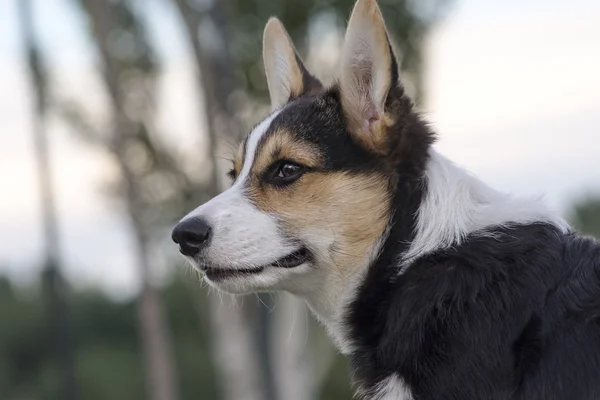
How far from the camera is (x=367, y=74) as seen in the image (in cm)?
489

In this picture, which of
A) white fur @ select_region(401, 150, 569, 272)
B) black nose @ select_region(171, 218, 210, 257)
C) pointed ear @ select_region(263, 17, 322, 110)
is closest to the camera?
white fur @ select_region(401, 150, 569, 272)

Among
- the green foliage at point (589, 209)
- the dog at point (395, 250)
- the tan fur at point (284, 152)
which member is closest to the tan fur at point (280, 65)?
the dog at point (395, 250)

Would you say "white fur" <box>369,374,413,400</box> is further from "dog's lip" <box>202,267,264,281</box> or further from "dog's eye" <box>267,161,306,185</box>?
"dog's eye" <box>267,161,306,185</box>

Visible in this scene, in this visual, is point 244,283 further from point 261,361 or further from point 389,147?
point 261,361

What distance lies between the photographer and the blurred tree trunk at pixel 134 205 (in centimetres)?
1558

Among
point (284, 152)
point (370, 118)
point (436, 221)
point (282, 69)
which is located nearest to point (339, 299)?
point (436, 221)

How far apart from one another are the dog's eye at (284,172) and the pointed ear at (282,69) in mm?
714

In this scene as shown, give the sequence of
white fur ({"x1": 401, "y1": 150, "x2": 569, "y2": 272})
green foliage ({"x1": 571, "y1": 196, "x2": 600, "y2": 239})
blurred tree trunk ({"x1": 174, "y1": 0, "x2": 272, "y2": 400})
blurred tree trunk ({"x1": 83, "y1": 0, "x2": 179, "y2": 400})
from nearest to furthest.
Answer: white fur ({"x1": 401, "y1": 150, "x2": 569, "y2": 272}) < blurred tree trunk ({"x1": 83, "y1": 0, "x2": 179, "y2": 400}) < blurred tree trunk ({"x1": 174, "y1": 0, "x2": 272, "y2": 400}) < green foliage ({"x1": 571, "y1": 196, "x2": 600, "y2": 239})

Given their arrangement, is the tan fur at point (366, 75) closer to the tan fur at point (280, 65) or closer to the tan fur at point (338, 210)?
the tan fur at point (338, 210)

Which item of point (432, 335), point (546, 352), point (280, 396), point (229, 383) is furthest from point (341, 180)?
point (280, 396)

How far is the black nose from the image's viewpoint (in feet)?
15.2

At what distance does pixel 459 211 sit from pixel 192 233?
1.25m

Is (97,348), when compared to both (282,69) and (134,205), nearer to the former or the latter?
(134,205)

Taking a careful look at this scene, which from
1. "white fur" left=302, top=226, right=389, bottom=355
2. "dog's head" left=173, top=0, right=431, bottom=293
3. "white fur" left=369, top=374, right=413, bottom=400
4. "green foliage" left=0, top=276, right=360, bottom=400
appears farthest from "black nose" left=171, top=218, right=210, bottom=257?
"green foliage" left=0, top=276, right=360, bottom=400
